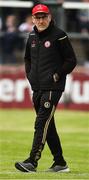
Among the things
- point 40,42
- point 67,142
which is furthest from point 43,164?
point 67,142

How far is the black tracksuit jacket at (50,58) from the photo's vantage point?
11297 millimetres

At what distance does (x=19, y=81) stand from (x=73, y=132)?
5905mm

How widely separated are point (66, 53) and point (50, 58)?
0.74 ft

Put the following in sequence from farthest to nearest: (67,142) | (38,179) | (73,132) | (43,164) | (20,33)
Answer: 1. (20,33)
2. (73,132)
3. (67,142)
4. (43,164)
5. (38,179)

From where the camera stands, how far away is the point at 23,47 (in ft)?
81.4

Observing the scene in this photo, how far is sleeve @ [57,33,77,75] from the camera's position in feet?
37.1

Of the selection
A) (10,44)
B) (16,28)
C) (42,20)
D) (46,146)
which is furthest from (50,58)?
(16,28)

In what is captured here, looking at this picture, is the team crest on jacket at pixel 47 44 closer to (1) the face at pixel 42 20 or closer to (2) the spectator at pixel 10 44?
(1) the face at pixel 42 20

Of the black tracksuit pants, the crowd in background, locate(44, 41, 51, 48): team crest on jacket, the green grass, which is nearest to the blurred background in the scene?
the crowd in background

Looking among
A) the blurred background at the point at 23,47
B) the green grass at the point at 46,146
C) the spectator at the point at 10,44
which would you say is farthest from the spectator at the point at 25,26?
the green grass at the point at 46,146

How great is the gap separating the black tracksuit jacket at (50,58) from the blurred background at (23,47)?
12495 millimetres

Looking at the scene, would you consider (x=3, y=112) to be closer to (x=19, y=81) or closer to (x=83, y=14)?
(x=19, y=81)

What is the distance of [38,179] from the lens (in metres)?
10.4

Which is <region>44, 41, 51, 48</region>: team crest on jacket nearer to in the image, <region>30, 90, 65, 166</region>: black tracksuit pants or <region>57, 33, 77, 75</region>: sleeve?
<region>57, 33, 77, 75</region>: sleeve
